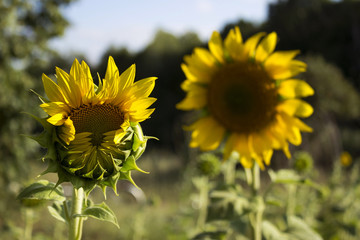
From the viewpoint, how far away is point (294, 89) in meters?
1.53

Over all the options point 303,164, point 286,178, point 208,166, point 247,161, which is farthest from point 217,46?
point 303,164

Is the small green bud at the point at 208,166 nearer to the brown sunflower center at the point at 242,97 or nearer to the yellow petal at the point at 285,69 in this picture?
the brown sunflower center at the point at 242,97

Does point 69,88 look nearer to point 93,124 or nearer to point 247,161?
point 93,124

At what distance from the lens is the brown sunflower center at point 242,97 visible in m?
1.59

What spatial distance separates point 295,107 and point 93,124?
90cm

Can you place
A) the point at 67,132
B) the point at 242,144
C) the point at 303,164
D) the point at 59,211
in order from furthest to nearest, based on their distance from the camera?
1. the point at 303,164
2. the point at 242,144
3. the point at 59,211
4. the point at 67,132

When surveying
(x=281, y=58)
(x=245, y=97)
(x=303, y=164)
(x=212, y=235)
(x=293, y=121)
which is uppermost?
(x=281, y=58)

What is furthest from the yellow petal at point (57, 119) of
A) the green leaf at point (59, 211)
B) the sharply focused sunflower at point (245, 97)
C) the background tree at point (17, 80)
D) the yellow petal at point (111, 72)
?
the background tree at point (17, 80)

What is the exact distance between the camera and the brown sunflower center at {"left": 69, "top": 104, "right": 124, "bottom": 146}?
0.92 metres

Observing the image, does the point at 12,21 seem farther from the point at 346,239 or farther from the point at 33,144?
the point at 346,239

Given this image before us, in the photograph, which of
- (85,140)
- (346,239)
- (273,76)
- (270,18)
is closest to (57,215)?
(85,140)

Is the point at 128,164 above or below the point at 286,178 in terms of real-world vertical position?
above

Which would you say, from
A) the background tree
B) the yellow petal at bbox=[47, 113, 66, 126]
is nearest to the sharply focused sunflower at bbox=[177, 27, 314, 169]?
the yellow petal at bbox=[47, 113, 66, 126]

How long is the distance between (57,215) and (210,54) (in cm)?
92
